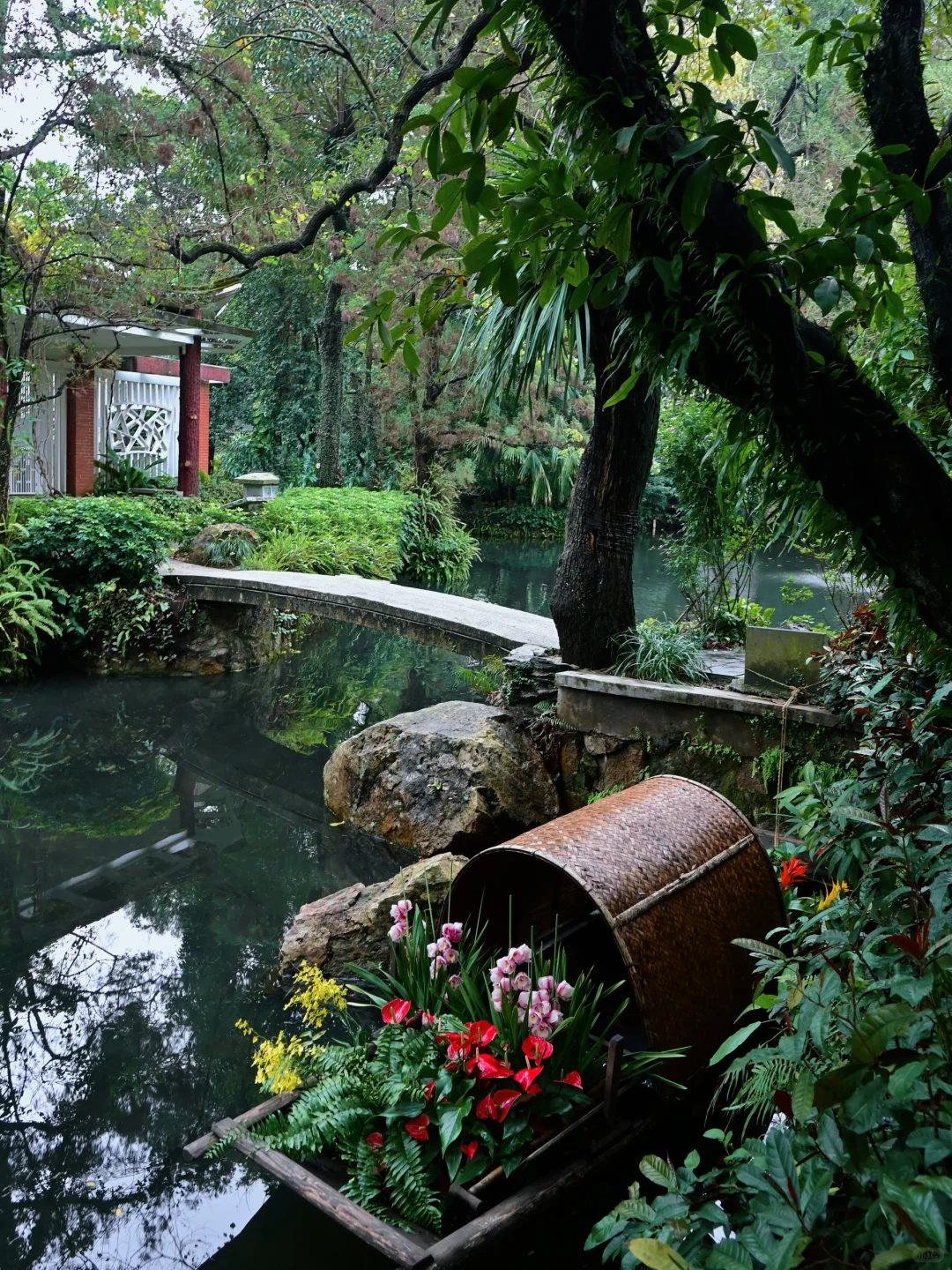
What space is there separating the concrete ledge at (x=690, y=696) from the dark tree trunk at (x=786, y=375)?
3537mm

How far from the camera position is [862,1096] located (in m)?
1.31

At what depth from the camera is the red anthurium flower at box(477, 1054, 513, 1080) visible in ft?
9.84

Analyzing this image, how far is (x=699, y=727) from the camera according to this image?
5.67 metres

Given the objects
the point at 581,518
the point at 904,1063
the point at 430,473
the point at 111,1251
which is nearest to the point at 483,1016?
the point at 111,1251

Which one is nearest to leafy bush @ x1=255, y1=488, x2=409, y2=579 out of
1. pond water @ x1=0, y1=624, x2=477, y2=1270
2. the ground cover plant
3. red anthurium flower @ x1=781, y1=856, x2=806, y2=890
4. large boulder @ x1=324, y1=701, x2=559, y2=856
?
pond water @ x1=0, y1=624, x2=477, y2=1270

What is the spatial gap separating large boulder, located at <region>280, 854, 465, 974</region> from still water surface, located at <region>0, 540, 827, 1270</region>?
269 mm

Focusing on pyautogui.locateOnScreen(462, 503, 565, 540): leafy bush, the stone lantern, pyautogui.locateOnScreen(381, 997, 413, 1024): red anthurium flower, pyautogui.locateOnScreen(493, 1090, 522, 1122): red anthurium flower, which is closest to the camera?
pyautogui.locateOnScreen(493, 1090, 522, 1122): red anthurium flower

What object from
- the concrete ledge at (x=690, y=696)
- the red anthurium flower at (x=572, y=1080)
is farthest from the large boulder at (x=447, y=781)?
the red anthurium flower at (x=572, y=1080)

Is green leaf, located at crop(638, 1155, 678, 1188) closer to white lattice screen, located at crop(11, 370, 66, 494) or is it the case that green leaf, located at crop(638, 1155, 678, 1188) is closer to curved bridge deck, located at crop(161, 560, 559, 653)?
curved bridge deck, located at crop(161, 560, 559, 653)

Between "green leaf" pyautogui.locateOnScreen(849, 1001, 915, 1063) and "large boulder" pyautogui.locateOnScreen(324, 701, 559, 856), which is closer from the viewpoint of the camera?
"green leaf" pyautogui.locateOnScreen(849, 1001, 915, 1063)

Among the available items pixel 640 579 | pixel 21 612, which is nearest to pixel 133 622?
pixel 21 612

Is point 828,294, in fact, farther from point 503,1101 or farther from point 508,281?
point 503,1101

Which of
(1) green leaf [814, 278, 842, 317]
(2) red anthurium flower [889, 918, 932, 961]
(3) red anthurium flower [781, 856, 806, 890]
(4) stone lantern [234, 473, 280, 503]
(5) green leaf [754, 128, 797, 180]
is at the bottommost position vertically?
(3) red anthurium flower [781, 856, 806, 890]

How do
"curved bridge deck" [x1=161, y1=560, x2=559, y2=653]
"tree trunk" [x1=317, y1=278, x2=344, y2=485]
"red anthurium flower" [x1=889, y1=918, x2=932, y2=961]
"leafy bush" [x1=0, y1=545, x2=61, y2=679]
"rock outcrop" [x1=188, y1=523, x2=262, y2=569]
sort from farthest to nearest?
"tree trunk" [x1=317, y1=278, x2=344, y2=485] < "rock outcrop" [x1=188, y1=523, x2=262, y2=569] < "leafy bush" [x1=0, y1=545, x2=61, y2=679] < "curved bridge deck" [x1=161, y1=560, x2=559, y2=653] < "red anthurium flower" [x1=889, y1=918, x2=932, y2=961]
